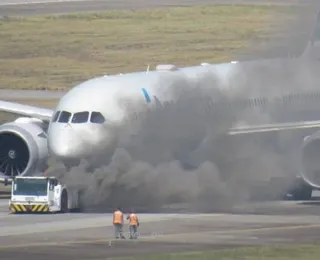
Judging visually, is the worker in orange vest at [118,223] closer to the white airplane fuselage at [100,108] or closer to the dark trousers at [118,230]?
the dark trousers at [118,230]

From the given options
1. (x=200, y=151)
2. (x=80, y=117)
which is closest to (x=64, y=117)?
(x=80, y=117)

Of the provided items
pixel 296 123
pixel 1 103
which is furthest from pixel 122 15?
pixel 296 123

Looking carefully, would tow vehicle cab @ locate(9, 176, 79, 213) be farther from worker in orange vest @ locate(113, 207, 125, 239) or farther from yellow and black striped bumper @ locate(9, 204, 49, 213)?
worker in orange vest @ locate(113, 207, 125, 239)

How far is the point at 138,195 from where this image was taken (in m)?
62.4

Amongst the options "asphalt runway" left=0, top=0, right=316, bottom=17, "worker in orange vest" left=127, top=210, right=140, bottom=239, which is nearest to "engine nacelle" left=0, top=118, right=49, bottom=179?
"worker in orange vest" left=127, top=210, right=140, bottom=239

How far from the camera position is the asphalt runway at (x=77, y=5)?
482ft

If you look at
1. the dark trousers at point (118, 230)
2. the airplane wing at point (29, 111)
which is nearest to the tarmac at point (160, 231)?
the dark trousers at point (118, 230)

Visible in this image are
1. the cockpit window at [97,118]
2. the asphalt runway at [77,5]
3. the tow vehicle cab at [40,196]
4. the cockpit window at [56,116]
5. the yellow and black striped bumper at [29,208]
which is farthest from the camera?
the asphalt runway at [77,5]

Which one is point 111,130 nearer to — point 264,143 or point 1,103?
point 264,143

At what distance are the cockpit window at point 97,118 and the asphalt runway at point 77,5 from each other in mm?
82870

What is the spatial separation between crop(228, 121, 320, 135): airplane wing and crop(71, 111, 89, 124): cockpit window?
620 cm

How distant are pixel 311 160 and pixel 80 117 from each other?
32.6 ft

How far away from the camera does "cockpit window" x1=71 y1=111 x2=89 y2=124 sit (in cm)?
6169

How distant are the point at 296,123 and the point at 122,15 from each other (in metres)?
77.1
